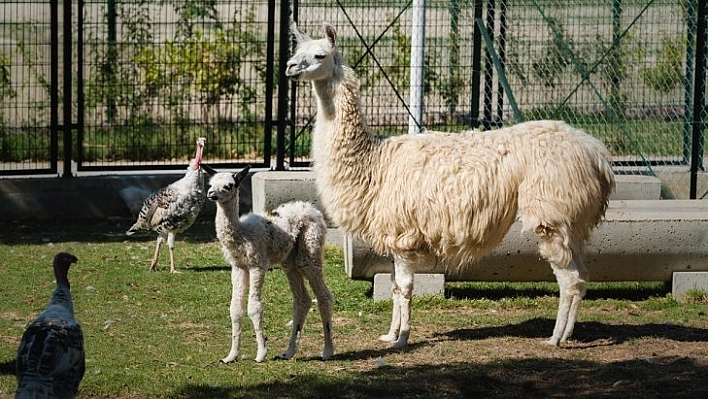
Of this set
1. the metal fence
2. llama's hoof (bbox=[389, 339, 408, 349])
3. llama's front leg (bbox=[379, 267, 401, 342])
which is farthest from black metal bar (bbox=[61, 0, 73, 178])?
llama's hoof (bbox=[389, 339, 408, 349])

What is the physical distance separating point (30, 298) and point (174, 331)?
1.67m

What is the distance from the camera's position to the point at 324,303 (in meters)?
8.80

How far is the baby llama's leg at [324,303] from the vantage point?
8758 mm

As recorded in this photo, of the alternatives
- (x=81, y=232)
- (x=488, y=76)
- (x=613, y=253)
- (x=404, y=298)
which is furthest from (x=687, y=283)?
(x=81, y=232)

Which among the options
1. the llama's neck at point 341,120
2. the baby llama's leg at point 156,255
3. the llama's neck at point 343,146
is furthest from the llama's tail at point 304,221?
the baby llama's leg at point 156,255

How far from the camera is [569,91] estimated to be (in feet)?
48.2

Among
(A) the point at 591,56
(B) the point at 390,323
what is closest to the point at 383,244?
(B) the point at 390,323

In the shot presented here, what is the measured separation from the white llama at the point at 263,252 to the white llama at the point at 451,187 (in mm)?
616

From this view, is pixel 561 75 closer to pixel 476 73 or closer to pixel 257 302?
pixel 476 73

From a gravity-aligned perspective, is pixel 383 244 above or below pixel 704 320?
above

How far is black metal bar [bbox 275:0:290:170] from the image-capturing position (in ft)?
46.0

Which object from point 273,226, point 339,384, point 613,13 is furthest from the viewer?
point 613,13

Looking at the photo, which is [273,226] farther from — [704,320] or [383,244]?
[704,320]

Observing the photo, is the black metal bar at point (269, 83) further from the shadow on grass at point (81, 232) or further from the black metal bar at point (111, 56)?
the black metal bar at point (111, 56)
